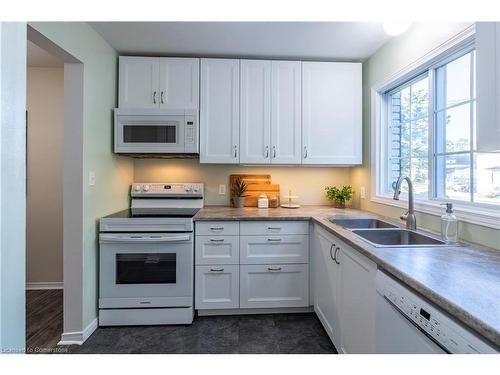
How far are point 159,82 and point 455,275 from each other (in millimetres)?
2532

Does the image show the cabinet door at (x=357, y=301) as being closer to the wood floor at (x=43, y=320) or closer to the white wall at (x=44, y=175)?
the wood floor at (x=43, y=320)

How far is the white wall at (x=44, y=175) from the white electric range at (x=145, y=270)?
48.3 inches

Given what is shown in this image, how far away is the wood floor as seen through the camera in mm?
1946

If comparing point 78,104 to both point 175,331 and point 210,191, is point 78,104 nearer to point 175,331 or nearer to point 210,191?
point 210,191

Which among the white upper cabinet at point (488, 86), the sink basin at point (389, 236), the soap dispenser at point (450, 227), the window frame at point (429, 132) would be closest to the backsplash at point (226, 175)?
the window frame at point (429, 132)

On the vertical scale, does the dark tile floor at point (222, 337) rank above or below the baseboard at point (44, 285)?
below

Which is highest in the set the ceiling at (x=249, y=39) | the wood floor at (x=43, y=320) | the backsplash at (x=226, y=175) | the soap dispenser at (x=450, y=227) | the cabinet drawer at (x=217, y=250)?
the ceiling at (x=249, y=39)

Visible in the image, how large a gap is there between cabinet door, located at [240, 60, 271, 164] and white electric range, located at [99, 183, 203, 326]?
36.1 inches

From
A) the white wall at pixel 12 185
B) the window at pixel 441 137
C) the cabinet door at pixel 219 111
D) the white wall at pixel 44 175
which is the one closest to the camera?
the white wall at pixel 12 185

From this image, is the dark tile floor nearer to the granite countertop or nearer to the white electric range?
the white electric range

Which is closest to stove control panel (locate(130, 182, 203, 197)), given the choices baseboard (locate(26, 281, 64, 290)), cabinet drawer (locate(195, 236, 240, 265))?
cabinet drawer (locate(195, 236, 240, 265))

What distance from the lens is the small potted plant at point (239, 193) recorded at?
275 centimetres

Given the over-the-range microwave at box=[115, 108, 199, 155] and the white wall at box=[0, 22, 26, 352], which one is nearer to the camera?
the white wall at box=[0, 22, 26, 352]

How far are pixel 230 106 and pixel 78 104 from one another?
4.01ft
